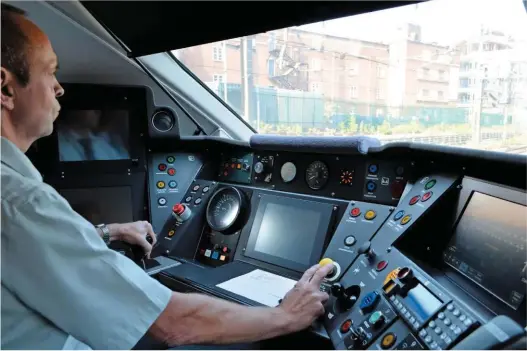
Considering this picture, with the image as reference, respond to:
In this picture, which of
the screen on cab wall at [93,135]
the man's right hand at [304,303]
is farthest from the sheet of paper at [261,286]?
the screen on cab wall at [93,135]

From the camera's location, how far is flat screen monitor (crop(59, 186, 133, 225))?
7.45ft

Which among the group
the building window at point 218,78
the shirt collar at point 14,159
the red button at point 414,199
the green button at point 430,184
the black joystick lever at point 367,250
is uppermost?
the building window at point 218,78

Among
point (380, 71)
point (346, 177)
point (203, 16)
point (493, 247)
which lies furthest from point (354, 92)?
point (493, 247)

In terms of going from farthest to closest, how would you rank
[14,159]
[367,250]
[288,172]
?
[288,172], [367,250], [14,159]

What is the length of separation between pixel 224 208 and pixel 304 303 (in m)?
0.95

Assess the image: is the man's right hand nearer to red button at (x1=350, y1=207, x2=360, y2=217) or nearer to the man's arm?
the man's arm

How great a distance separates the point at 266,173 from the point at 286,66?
0.62m

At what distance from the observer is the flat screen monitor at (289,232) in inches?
69.0

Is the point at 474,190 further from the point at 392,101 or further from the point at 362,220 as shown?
the point at 392,101

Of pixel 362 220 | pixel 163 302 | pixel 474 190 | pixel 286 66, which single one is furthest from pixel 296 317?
pixel 286 66

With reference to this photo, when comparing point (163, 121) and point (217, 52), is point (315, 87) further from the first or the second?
point (163, 121)

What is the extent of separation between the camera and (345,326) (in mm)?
1229

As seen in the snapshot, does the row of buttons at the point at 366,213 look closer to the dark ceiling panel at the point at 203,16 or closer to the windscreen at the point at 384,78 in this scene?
the windscreen at the point at 384,78

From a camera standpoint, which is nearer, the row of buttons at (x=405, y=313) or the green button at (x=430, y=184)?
the row of buttons at (x=405, y=313)
